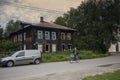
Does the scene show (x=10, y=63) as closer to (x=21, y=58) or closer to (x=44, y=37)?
(x=21, y=58)

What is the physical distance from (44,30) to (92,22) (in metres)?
11.1

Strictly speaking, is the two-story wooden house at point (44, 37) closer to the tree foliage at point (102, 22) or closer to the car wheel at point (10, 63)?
the tree foliage at point (102, 22)

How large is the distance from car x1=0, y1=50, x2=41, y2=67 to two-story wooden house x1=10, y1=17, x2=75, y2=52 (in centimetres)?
2096

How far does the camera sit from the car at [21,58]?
91.1 ft

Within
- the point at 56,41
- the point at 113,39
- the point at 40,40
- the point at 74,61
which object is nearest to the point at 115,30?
the point at 113,39

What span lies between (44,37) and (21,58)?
25.0 meters

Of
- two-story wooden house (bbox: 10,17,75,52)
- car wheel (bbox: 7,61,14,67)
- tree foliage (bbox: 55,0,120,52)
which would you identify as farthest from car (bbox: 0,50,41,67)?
tree foliage (bbox: 55,0,120,52)

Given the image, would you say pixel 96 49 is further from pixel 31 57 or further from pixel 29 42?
pixel 31 57

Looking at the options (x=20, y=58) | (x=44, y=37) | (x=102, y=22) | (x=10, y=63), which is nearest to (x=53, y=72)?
(x=10, y=63)

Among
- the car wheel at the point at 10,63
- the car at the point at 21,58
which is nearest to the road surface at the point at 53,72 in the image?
the car wheel at the point at 10,63

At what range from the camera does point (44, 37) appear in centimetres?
5359

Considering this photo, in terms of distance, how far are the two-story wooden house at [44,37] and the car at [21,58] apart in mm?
20965

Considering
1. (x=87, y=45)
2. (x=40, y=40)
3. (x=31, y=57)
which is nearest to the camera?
(x=31, y=57)

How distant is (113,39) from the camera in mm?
57094
